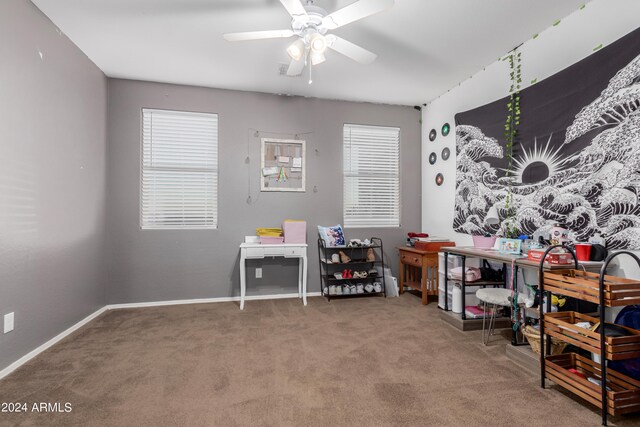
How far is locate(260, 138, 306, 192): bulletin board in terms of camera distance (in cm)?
410

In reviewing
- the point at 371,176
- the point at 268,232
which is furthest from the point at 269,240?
the point at 371,176

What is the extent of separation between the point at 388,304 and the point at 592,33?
3.11m

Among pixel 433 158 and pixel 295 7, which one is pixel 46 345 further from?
pixel 433 158

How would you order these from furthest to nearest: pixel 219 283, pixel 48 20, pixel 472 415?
pixel 219 283
pixel 48 20
pixel 472 415

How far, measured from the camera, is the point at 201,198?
12.9ft

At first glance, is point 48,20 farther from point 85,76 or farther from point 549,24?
point 549,24

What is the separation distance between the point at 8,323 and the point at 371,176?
12.9 ft

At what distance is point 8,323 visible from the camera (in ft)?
7.03

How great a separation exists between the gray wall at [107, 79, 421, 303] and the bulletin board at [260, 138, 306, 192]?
0.29 ft

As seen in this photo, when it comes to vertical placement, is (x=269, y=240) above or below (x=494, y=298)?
above

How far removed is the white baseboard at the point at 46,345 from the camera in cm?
214

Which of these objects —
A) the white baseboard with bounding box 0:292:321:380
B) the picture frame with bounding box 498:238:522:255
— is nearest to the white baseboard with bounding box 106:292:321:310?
the white baseboard with bounding box 0:292:321:380

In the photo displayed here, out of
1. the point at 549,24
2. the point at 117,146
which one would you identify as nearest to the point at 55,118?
the point at 117,146

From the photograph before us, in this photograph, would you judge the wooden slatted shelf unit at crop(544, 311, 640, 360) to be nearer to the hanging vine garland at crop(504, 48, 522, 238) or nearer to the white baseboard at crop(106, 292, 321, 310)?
the hanging vine garland at crop(504, 48, 522, 238)
